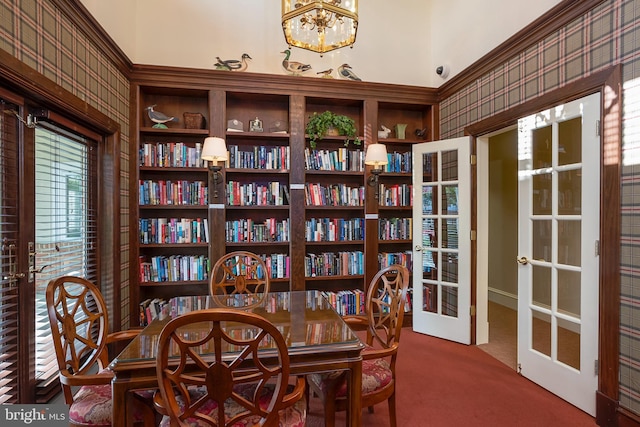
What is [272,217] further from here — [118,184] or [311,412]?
[311,412]

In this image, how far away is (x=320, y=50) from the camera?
1895mm

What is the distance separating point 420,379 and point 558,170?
73.6 inches

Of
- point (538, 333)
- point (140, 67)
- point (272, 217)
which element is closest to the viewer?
point (538, 333)

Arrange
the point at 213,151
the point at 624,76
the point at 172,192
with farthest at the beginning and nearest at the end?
the point at 172,192 < the point at 213,151 < the point at 624,76

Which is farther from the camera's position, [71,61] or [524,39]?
[524,39]

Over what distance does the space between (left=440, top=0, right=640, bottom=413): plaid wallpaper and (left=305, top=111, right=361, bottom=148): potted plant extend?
1643mm

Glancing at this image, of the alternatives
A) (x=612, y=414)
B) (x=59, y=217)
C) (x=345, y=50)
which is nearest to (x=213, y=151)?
(x=59, y=217)

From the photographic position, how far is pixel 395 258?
11.8ft

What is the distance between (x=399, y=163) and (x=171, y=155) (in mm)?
2466

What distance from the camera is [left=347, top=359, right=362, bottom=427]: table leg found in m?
1.36

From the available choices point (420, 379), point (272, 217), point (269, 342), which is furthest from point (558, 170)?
point (272, 217)

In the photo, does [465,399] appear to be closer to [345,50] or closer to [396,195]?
[396,195]

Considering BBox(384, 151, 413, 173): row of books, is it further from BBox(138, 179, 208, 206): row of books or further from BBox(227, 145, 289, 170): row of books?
BBox(138, 179, 208, 206): row of books

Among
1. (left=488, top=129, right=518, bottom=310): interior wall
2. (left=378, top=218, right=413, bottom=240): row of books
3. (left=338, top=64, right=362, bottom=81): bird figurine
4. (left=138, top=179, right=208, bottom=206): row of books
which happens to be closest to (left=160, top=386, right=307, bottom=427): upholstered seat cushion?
(left=138, top=179, right=208, bottom=206): row of books
